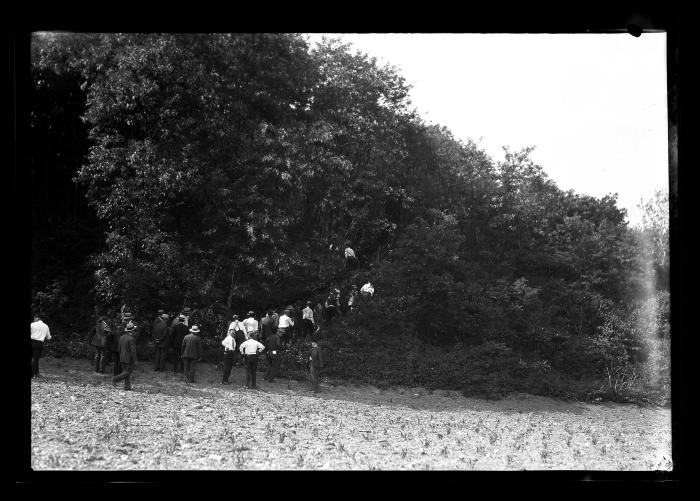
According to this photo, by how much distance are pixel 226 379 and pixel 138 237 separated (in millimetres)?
4041

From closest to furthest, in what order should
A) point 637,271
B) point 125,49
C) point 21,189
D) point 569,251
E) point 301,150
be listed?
point 21,189 → point 125,49 → point 637,271 → point 301,150 → point 569,251

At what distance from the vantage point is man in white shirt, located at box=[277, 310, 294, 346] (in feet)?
51.1

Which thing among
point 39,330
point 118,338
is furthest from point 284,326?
point 39,330

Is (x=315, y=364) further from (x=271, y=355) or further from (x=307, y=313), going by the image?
(x=307, y=313)

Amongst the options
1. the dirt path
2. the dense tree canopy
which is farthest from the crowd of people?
the dense tree canopy

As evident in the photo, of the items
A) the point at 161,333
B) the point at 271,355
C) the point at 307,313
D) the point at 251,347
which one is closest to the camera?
the point at 251,347

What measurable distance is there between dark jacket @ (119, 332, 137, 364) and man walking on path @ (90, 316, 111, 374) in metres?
1.16

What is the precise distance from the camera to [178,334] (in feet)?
46.9

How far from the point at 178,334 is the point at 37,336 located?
10.3 ft

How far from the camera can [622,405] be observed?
1495 cm

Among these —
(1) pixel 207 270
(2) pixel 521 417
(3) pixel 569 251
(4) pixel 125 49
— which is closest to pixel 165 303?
(1) pixel 207 270

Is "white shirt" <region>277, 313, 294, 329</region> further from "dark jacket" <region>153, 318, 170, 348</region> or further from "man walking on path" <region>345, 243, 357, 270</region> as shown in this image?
"dark jacket" <region>153, 318, 170, 348</region>

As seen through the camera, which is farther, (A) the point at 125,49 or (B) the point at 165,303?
(B) the point at 165,303

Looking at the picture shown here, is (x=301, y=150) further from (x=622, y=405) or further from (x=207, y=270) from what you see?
(x=622, y=405)
